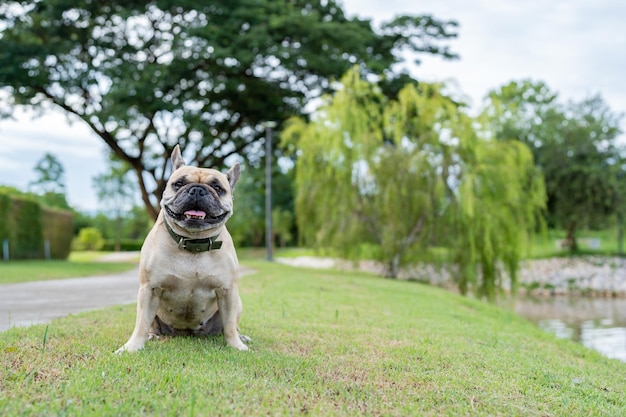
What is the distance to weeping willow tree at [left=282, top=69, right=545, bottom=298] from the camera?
18.7 metres

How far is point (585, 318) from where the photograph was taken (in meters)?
17.8

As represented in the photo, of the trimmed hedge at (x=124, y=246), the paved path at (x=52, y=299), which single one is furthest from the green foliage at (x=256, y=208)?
the paved path at (x=52, y=299)

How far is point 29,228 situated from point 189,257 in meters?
24.1

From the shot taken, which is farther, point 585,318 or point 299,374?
point 585,318

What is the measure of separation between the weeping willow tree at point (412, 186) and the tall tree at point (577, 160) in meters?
14.1

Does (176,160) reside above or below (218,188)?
above

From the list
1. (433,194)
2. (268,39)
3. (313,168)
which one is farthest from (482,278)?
(268,39)

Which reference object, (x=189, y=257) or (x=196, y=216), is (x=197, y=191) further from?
(x=189, y=257)

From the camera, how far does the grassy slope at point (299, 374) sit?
3424 millimetres

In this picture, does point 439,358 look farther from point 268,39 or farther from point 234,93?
point 234,93

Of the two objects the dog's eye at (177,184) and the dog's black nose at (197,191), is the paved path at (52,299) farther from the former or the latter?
the dog's black nose at (197,191)

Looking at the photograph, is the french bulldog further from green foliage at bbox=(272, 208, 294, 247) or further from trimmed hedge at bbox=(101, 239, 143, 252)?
trimmed hedge at bbox=(101, 239, 143, 252)

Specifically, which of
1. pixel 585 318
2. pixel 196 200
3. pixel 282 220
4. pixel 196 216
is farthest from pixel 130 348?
pixel 282 220

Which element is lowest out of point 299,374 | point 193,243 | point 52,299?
point 52,299
